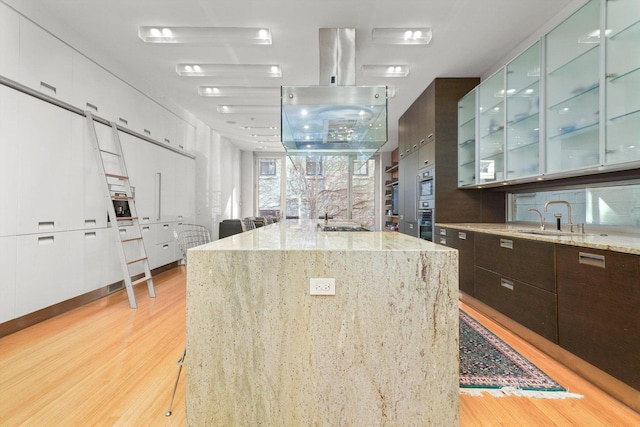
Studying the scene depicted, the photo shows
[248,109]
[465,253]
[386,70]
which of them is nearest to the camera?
[465,253]

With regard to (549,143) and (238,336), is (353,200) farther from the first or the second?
(238,336)

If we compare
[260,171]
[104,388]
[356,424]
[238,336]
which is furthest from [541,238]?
[260,171]

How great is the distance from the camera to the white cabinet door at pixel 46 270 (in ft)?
8.46

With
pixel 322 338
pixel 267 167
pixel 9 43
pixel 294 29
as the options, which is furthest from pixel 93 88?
pixel 267 167

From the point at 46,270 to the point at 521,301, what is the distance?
4106mm

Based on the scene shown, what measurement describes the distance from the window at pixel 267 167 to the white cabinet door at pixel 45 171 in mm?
6178

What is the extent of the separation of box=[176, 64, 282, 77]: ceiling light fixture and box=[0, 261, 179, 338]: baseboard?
283 cm

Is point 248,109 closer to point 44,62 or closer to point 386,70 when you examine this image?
point 386,70

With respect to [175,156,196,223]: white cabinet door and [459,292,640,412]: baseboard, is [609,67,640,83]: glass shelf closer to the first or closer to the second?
[459,292,640,412]: baseboard

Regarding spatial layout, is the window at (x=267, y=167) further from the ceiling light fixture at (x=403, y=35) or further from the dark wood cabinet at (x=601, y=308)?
the dark wood cabinet at (x=601, y=308)

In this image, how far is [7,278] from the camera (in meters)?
2.45

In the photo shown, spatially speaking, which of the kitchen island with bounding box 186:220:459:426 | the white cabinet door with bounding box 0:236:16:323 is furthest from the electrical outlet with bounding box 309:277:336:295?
the white cabinet door with bounding box 0:236:16:323

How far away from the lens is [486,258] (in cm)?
291

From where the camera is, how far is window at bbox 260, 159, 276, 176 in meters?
9.24
